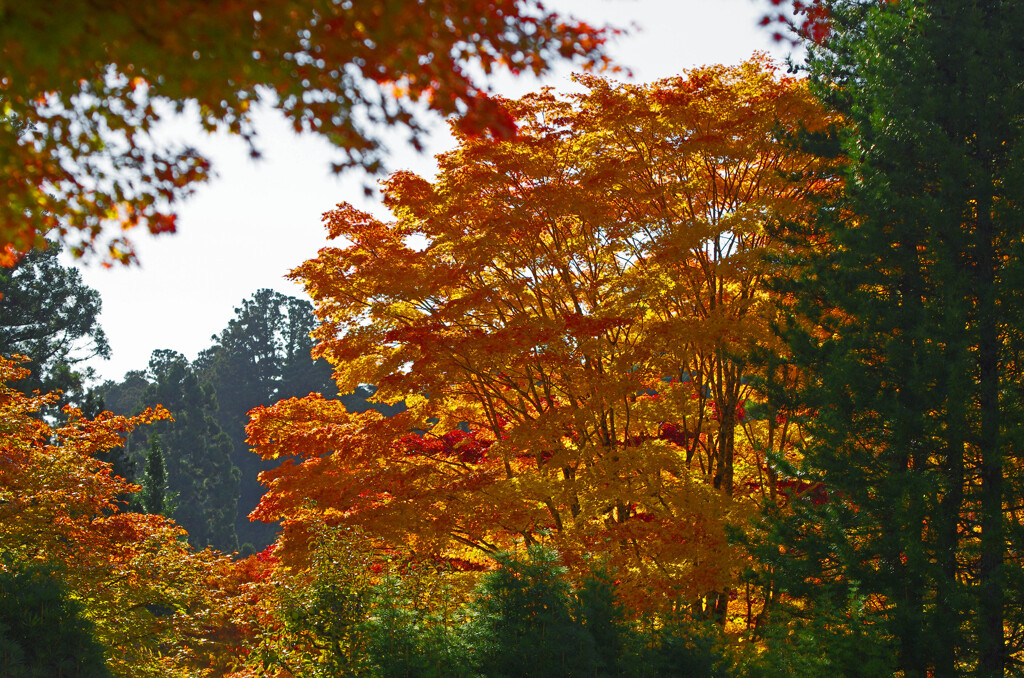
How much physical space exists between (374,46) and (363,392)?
1599 inches

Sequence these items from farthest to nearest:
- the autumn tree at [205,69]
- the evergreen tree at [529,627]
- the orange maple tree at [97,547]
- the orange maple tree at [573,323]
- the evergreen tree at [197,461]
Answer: the evergreen tree at [197,461], the orange maple tree at [573,323], the orange maple tree at [97,547], the evergreen tree at [529,627], the autumn tree at [205,69]

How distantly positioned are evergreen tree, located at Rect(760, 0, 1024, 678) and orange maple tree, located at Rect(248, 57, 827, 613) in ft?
3.83

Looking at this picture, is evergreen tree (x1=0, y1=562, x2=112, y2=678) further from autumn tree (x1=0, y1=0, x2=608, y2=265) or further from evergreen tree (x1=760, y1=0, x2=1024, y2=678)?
evergreen tree (x1=760, y1=0, x2=1024, y2=678)

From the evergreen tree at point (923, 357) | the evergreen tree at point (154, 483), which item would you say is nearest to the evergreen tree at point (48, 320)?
the evergreen tree at point (154, 483)

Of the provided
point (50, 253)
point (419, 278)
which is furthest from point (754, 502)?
point (50, 253)

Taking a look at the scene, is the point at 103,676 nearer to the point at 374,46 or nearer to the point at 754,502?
the point at 374,46

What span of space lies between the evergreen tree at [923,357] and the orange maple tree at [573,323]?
1168 mm

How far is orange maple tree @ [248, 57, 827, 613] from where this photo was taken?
28.5ft

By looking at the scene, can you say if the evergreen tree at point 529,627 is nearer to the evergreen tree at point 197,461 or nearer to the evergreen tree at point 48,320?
the evergreen tree at point 48,320

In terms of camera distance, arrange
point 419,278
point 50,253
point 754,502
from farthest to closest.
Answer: point 50,253 → point 419,278 → point 754,502

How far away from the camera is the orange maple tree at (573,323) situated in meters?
8.67

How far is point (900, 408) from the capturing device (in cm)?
684

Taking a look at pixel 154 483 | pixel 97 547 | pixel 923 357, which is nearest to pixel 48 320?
pixel 154 483

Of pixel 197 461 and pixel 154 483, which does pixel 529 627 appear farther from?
pixel 197 461
